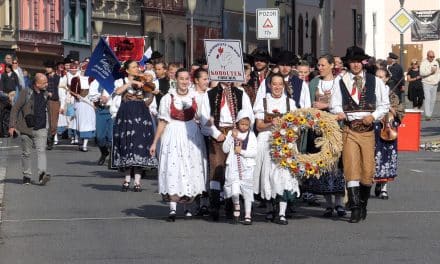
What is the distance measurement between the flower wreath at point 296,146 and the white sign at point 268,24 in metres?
20.9

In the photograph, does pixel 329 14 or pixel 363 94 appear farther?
pixel 329 14

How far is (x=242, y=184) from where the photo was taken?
1725 cm

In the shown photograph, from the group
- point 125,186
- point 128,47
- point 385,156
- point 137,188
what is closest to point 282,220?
point 385,156

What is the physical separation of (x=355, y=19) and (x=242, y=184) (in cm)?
7059

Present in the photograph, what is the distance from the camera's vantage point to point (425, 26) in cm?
6562

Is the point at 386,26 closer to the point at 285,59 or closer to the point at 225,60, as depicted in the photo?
the point at 285,59

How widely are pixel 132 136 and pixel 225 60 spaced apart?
14.3 feet

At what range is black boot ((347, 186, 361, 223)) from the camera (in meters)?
17.3

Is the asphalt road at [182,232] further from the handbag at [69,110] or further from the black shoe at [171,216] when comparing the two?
the handbag at [69,110]

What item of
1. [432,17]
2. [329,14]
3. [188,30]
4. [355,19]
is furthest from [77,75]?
[355,19]

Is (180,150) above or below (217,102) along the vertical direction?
below

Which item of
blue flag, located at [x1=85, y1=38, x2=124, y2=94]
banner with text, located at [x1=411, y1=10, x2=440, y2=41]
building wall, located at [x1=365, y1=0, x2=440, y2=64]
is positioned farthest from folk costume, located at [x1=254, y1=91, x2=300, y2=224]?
building wall, located at [x1=365, y1=0, x2=440, y2=64]

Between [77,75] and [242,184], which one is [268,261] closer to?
[242,184]

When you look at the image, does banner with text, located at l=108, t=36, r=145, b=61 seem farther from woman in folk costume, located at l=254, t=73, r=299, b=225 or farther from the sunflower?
the sunflower
